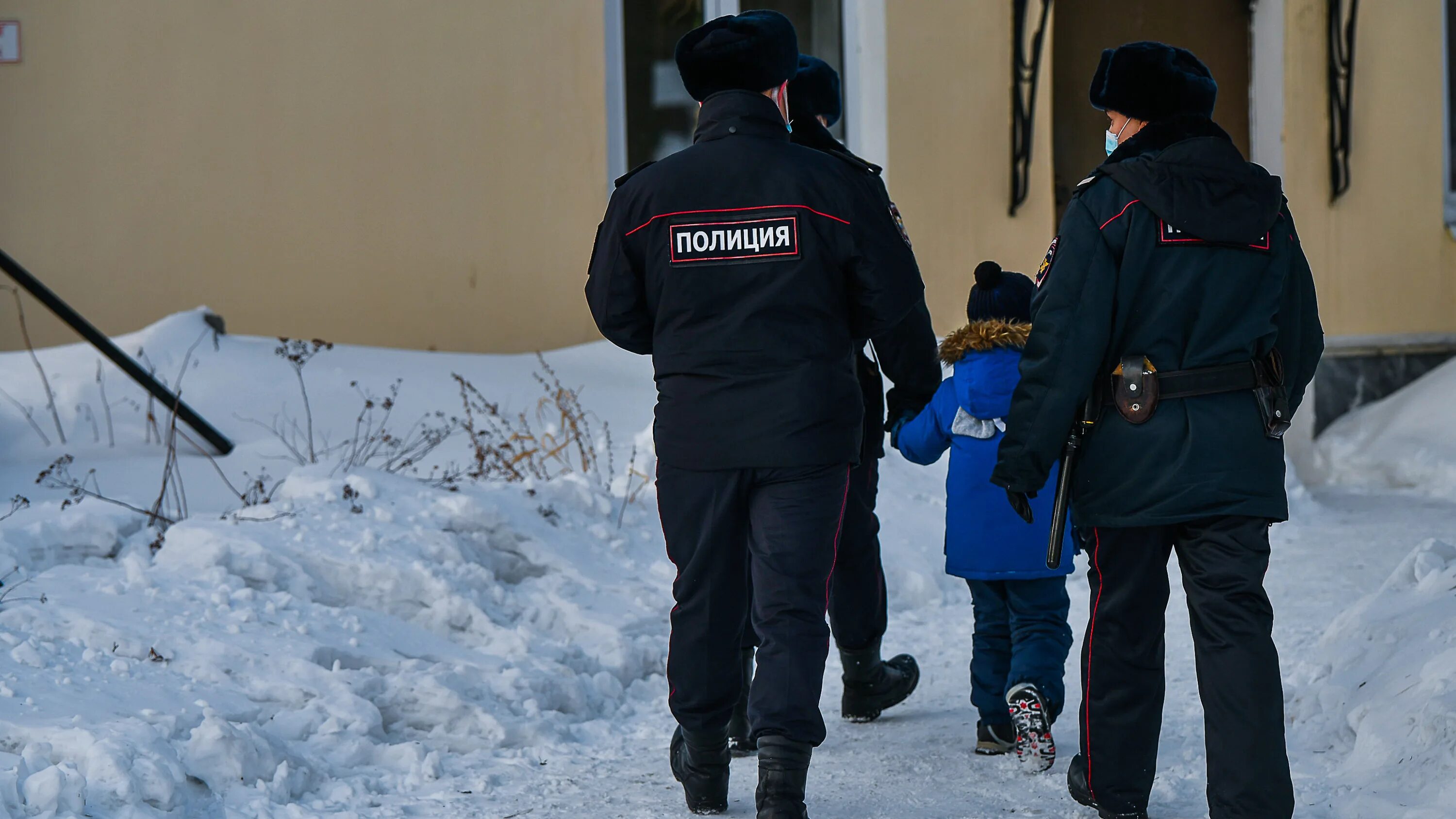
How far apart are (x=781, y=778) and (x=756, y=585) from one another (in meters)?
0.41

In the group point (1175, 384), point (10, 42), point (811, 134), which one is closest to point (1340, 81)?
point (811, 134)

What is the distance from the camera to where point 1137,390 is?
2768mm

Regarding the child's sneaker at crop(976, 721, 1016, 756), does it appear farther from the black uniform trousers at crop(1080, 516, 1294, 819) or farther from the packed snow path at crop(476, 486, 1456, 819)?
the black uniform trousers at crop(1080, 516, 1294, 819)

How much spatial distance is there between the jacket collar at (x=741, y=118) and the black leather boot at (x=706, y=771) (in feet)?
4.36

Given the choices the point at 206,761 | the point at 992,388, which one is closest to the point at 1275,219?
the point at 992,388

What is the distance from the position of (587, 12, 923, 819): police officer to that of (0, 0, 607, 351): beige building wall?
15.0ft

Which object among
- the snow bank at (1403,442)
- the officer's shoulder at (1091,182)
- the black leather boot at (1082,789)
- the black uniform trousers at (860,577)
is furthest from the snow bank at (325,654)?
the snow bank at (1403,442)

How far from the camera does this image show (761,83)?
3068 millimetres

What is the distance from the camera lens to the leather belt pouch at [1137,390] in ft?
9.04

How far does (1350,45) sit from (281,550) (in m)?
7.08

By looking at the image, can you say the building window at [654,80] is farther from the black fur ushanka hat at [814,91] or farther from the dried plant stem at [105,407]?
the black fur ushanka hat at [814,91]

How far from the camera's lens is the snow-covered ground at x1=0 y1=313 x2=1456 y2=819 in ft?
10.2

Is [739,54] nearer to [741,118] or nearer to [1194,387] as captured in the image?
[741,118]

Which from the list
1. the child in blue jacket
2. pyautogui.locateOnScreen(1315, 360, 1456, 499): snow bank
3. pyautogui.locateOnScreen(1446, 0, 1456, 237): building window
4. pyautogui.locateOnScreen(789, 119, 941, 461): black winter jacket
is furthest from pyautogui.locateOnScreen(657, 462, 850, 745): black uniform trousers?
pyautogui.locateOnScreen(1446, 0, 1456, 237): building window
